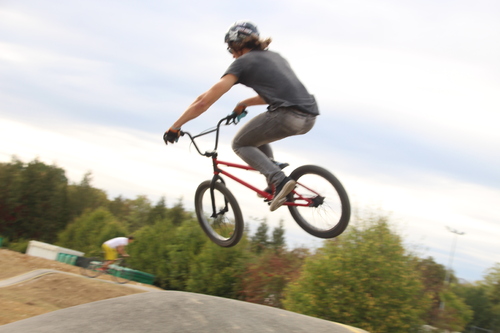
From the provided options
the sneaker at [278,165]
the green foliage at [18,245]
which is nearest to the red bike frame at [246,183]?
the sneaker at [278,165]

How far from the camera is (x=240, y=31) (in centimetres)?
595

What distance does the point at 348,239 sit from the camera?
A: 15.2 metres

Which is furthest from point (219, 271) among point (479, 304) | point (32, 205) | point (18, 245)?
point (32, 205)

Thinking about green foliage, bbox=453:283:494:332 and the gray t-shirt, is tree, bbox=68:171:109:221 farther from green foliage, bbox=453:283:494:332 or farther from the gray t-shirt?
the gray t-shirt

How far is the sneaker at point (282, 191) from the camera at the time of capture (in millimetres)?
5967

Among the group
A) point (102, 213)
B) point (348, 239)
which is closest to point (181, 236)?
point (348, 239)

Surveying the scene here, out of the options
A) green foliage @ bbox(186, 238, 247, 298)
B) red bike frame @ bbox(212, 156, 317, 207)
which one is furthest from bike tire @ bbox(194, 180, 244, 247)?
green foliage @ bbox(186, 238, 247, 298)

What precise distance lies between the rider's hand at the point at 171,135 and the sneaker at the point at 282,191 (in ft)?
4.84

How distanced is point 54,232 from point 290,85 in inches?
1857

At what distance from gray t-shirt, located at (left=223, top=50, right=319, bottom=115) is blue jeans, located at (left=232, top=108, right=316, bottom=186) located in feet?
0.39

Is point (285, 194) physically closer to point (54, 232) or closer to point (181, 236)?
point (181, 236)

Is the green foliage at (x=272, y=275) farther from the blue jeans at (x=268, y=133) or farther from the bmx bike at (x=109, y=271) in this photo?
the blue jeans at (x=268, y=133)

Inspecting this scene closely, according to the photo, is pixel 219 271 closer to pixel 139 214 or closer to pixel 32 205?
pixel 139 214

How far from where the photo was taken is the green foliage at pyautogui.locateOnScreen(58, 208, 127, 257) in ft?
114
